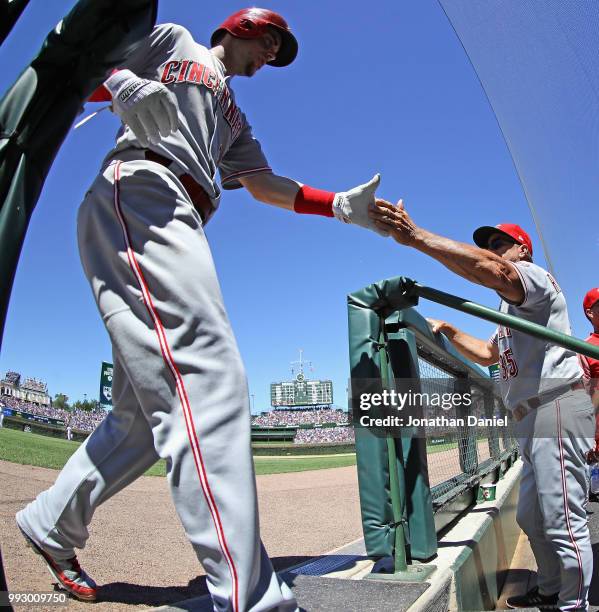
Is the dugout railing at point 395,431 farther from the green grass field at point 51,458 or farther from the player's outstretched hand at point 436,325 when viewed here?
the green grass field at point 51,458

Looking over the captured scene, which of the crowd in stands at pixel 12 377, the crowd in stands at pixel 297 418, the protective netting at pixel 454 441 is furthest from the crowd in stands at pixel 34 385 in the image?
the protective netting at pixel 454 441

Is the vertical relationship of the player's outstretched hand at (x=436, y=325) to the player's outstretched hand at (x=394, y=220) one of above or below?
below

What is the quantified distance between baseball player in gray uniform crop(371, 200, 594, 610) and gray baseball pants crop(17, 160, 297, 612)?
1312 millimetres

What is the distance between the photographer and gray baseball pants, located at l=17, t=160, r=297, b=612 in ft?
3.26

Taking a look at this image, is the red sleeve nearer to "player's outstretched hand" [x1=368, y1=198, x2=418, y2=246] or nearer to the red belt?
the red belt

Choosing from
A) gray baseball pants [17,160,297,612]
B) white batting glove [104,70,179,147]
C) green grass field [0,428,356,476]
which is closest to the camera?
gray baseball pants [17,160,297,612]

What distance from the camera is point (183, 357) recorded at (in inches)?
42.1

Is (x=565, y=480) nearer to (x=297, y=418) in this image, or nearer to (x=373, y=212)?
(x=373, y=212)

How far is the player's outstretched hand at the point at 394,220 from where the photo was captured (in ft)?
7.50

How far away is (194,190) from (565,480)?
189 centimetres

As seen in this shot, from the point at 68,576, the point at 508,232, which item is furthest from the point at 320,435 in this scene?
the point at 68,576

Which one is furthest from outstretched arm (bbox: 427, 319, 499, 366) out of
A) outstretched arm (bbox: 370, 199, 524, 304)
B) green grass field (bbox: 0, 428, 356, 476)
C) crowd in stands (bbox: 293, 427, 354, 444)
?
crowd in stands (bbox: 293, 427, 354, 444)

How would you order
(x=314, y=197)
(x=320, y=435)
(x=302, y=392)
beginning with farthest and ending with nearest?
(x=302, y=392) → (x=320, y=435) → (x=314, y=197)

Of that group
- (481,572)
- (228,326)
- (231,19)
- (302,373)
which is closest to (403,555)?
(481,572)
